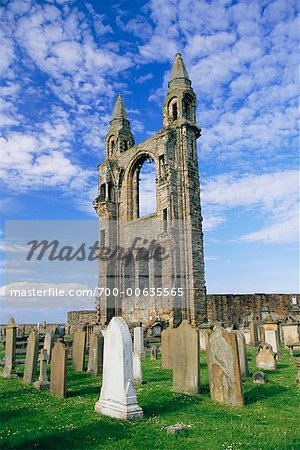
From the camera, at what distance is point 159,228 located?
21500 mm

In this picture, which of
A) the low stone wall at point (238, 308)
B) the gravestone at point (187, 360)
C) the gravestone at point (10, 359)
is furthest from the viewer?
Answer: the low stone wall at point (238, 308)

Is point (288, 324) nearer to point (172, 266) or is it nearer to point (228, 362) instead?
point (172, 266)

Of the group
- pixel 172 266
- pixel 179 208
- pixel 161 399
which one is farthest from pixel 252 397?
pixel 179 208

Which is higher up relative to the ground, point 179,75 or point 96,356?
Result: point 179,75

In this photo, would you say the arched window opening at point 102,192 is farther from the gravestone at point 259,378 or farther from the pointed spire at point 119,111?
the gravestone at point 259,378

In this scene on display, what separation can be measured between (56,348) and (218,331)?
132 inches

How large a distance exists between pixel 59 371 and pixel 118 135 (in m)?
21.7

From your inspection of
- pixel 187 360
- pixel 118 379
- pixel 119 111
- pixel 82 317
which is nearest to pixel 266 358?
pixel 187 360

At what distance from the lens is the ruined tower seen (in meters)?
20.0

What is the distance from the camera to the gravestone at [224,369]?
6.22m

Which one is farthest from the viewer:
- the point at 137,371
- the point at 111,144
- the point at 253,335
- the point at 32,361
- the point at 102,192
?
the point at 111,144

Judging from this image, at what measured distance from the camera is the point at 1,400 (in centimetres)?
694

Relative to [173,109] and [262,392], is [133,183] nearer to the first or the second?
[173,109]

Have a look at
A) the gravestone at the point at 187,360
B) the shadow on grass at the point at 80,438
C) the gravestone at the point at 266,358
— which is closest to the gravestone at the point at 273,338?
the gravestone at the point at 266,358
